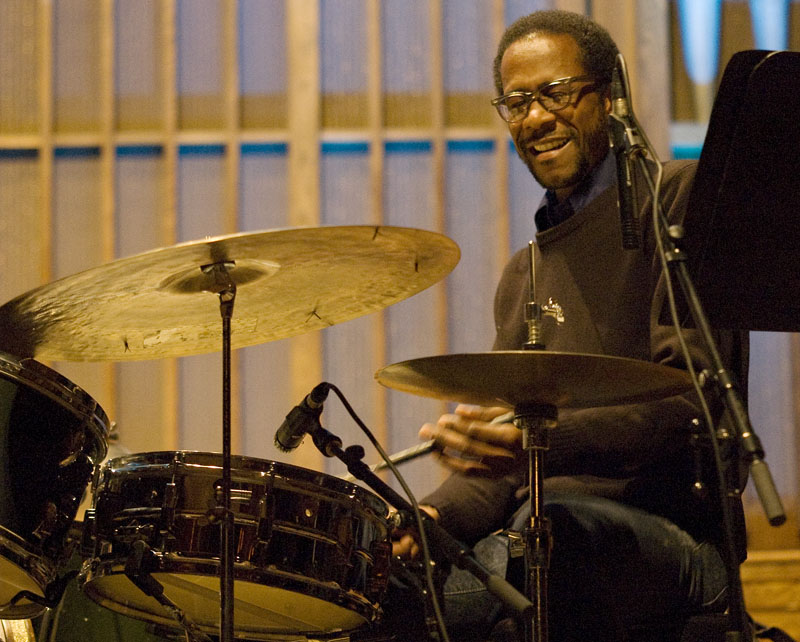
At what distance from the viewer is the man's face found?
7.29 ft

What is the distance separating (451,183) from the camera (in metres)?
3.39

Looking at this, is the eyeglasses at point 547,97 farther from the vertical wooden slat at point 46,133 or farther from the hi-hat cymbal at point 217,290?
the vertical wooden slat at point 46,133

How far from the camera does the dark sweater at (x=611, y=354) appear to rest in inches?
71.5

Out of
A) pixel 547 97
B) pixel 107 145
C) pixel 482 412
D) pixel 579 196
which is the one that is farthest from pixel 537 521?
pixel 107 145

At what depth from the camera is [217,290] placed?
1.66 meters

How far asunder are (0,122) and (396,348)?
152 cm

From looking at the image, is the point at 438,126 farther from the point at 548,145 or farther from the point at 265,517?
the point at 265,517

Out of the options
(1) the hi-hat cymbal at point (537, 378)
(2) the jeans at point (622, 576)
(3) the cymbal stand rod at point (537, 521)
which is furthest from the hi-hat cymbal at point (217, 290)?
(2) the jeans at point (622, 576)

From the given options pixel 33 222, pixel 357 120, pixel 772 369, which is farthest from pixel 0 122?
pixel 772 369

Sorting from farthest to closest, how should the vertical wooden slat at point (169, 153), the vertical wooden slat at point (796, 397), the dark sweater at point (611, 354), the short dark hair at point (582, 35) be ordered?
the vertical wooden slat at point (169, 153) → the vertical wooden slat at point (796, 397) → the short dark hair at point (582, 35) → the dark sweater at point (611, 354)

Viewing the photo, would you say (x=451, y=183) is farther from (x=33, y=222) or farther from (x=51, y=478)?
(x=51, y=478)

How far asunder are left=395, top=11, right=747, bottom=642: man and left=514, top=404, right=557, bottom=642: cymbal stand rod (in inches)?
3.8

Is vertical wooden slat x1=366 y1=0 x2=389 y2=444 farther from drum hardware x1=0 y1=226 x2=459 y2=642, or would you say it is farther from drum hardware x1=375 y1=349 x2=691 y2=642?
drum hardware x1=375 y1=349 x2=691 y2=642

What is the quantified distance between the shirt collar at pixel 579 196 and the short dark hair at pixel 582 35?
21 cm
